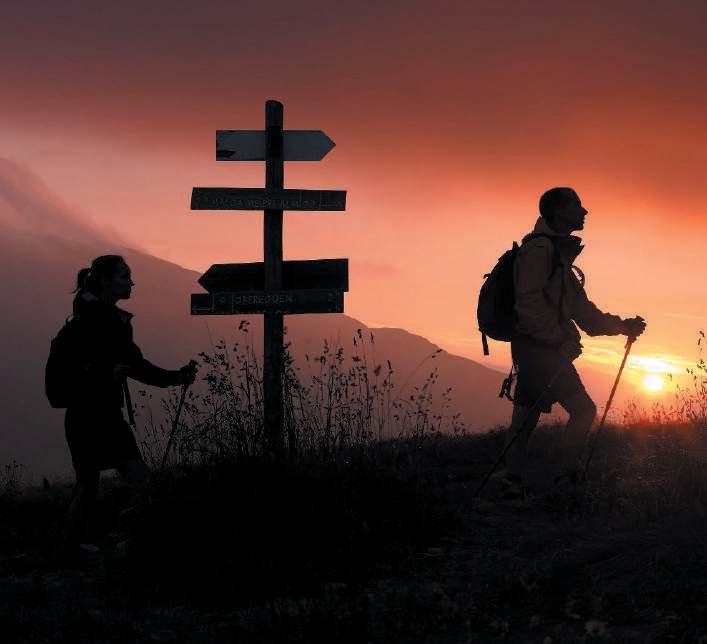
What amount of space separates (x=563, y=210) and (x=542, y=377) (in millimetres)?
1232

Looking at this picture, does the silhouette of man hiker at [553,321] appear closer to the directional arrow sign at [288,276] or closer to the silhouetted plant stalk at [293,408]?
the silhouetted plant stalk at [293,408]

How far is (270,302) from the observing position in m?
9.48

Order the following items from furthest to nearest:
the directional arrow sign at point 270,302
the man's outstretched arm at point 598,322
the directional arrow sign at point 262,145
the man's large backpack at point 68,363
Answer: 1. the directional arrow sign at point 262,145
2. the directional arrow sign at point 270,302
3. the man's outstretched arm at point 598,322
4. the man's large backpack at point 68,363

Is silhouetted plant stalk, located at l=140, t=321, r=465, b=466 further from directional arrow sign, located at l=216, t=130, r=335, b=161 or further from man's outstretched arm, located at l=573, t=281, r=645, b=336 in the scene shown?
directional arrow sign, located at l=216, t=130, r=335, b=161

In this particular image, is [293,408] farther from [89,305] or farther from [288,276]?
[89,305]

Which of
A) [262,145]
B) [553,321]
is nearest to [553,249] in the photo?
[553,321]

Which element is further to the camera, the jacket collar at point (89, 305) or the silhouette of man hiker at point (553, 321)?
the silhouette of man hiker at point (553, 321)

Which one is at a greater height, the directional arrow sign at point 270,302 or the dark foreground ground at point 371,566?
the directional arrow sign at point 270,302

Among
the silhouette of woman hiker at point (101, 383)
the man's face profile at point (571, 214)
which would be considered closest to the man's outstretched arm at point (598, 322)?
the man's face profile at point (571, 214)

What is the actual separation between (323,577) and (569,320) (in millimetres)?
2729

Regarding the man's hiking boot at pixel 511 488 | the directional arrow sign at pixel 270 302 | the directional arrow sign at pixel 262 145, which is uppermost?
the directional arrow sign at pixel 262 145

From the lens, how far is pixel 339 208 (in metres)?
9.54

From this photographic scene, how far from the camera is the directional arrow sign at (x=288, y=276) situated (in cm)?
950

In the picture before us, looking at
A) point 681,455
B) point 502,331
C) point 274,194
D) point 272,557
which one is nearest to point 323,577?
point 272,557
